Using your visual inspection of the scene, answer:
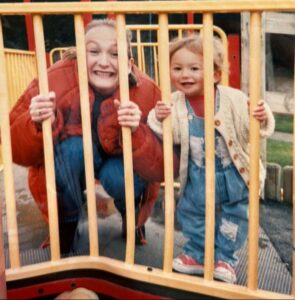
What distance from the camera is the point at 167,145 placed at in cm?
180

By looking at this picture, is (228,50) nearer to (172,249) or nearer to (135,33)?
(135,33)

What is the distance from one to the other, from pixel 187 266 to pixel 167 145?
1.60ft

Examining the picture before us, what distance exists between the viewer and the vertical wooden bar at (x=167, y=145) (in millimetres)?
1724

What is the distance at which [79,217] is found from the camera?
196cm

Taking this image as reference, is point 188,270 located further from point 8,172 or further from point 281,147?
point 8,172

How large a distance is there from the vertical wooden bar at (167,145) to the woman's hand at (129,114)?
0.10m

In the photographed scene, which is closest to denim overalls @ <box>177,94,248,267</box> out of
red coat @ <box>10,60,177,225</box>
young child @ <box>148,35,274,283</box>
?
young child @ <box>148,35,274,283</box>

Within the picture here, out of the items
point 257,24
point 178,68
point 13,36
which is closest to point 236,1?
point 257,24

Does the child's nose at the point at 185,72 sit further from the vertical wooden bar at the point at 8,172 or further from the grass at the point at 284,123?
the vertical wooden bar at the point at 8,172

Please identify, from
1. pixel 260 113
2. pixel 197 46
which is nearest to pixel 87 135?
pixel 197 46

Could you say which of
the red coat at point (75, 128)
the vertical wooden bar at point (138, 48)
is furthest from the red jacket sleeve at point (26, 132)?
the vertical wooden bar at point (138, 48)

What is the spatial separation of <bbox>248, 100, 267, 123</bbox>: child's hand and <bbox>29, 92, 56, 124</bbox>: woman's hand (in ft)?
2.35

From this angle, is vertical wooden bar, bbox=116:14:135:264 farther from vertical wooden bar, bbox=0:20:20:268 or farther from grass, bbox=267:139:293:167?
grass, bbox=267:139:293:167

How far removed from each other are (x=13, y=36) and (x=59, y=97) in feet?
0.96
